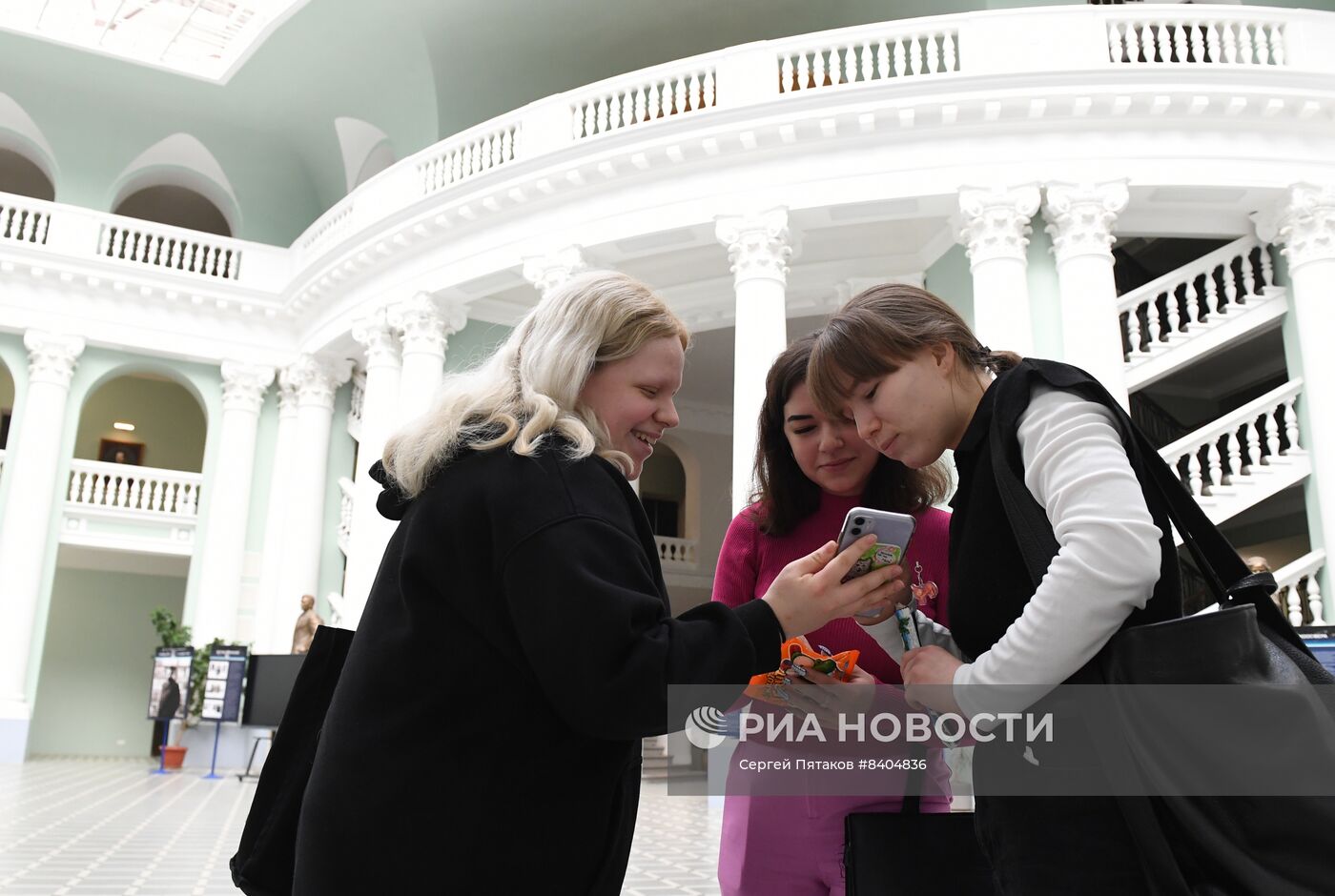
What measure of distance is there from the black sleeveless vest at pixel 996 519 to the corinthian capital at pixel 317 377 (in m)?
15.4

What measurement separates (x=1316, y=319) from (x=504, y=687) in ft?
35.4

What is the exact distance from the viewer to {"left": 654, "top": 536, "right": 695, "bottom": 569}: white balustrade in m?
20.4

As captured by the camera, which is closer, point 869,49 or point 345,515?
point 869,49

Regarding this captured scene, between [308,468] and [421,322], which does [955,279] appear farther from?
[308,468]

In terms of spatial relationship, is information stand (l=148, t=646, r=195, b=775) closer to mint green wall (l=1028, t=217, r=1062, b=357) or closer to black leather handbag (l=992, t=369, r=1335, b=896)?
mint green wall (l=1028, t=217, r=1062, b=357)

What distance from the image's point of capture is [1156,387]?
1381 centimetres

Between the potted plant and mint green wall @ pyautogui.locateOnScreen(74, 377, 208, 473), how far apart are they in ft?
22.3

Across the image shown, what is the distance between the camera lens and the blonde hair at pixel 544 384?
1538 mm

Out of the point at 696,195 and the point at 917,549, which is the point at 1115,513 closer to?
the point at 917,549

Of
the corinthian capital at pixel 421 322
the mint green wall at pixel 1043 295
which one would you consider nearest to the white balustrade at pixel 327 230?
the corinthian capital at pixel 421 322

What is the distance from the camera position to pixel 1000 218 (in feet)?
33.8

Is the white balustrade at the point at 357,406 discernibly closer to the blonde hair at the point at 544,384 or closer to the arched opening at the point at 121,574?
the arched opening at the point at 121,574

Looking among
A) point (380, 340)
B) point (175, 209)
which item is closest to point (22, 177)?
point (175, 209)

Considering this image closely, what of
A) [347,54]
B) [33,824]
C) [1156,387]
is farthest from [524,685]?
[347,54]
